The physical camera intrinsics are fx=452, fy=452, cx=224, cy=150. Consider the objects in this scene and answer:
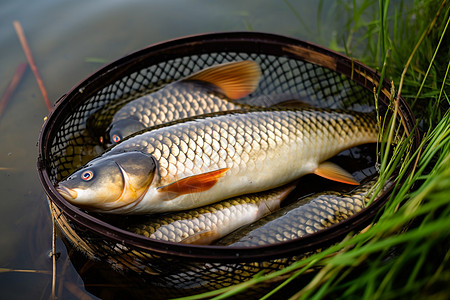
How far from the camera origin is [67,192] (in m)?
1.76

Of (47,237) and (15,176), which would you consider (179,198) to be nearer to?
(47,237)

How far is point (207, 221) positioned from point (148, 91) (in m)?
0.92

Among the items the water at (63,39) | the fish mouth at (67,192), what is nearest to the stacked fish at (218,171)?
the fish mouth at (67,192)

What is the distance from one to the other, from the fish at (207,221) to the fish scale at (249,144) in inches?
1.7

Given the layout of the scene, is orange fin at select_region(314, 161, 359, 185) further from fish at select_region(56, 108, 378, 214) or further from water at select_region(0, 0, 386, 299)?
water at select_region(0, 0, 386, 299)

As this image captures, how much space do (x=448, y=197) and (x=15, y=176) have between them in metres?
2.24

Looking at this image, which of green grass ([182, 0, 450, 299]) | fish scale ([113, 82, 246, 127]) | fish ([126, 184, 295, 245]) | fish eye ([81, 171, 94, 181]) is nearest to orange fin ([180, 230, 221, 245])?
fish ([126, 184, 295, 245])

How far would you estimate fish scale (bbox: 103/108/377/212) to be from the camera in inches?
76.3

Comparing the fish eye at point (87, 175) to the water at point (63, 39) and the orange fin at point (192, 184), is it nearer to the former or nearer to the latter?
the orange fin at point (192, 184)

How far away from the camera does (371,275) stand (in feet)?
4.08

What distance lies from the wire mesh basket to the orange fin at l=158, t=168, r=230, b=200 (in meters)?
0.28

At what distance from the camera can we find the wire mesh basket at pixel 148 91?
152 centimetres

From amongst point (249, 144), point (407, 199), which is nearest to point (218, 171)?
point (249, 144)

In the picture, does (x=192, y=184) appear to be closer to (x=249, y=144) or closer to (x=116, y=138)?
(x=249, y=144)
